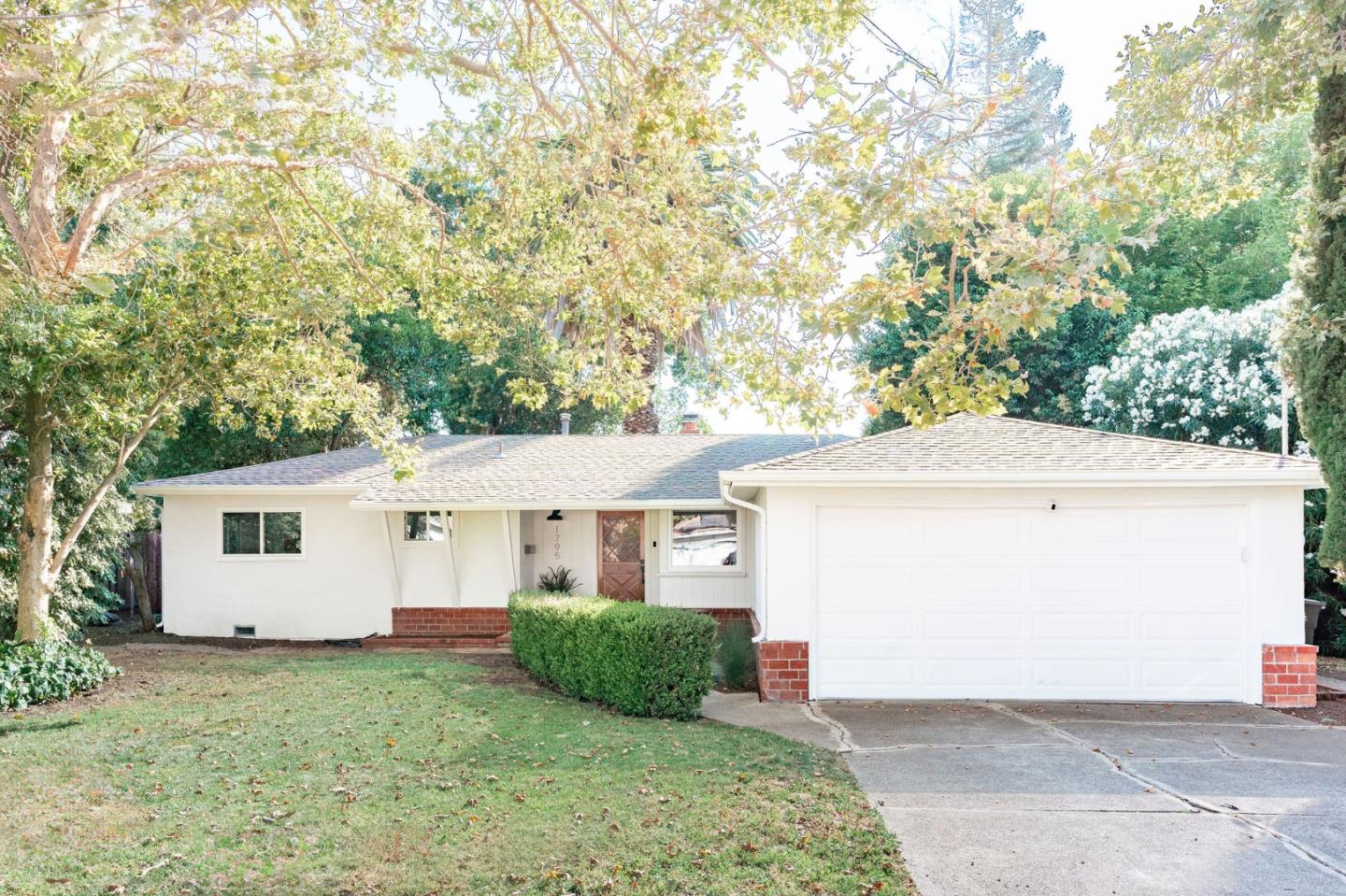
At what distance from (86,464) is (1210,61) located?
16.4 metres

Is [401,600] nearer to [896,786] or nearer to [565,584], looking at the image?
[565,584]

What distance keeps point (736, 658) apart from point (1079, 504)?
4.49 m

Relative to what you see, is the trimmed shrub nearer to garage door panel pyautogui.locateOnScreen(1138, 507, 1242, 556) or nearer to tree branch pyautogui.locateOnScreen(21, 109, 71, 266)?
tree branch pyautogui.locateOnScreen(21, 109, 71, 266)

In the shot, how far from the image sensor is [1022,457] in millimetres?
10945

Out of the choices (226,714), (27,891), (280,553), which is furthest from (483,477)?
(27,891)

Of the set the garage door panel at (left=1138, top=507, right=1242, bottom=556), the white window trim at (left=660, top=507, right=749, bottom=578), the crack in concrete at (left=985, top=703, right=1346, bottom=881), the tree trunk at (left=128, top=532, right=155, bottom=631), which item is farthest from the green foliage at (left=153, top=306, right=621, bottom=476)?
the crack in concrete at (left=985, top=703, right=1346, bottom=881)

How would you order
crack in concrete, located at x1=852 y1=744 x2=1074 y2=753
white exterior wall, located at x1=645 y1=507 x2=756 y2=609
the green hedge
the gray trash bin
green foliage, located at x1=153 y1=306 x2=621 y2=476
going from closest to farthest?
crack in concrete, located at x1=852 y1=744 x2=1074 y2=753
the green hedge
the gray trash bin
white exterior wall, located at x1=645 y1=507 x2=756 y2=609
green foliage, located at x1=153 y1=306 x2=621 y2=476

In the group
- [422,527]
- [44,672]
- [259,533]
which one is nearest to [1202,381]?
[422,527]

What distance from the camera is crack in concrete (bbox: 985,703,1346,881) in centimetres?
557

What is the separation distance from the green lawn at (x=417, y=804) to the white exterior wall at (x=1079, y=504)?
2.07 meters

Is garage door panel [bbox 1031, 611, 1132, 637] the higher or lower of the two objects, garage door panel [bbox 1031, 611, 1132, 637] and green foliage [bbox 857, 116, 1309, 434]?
the lower

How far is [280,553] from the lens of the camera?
16625 millimetres

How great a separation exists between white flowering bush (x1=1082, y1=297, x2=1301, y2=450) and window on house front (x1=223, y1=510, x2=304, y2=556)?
17266 mm

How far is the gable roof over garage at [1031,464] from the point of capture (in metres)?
10.3
